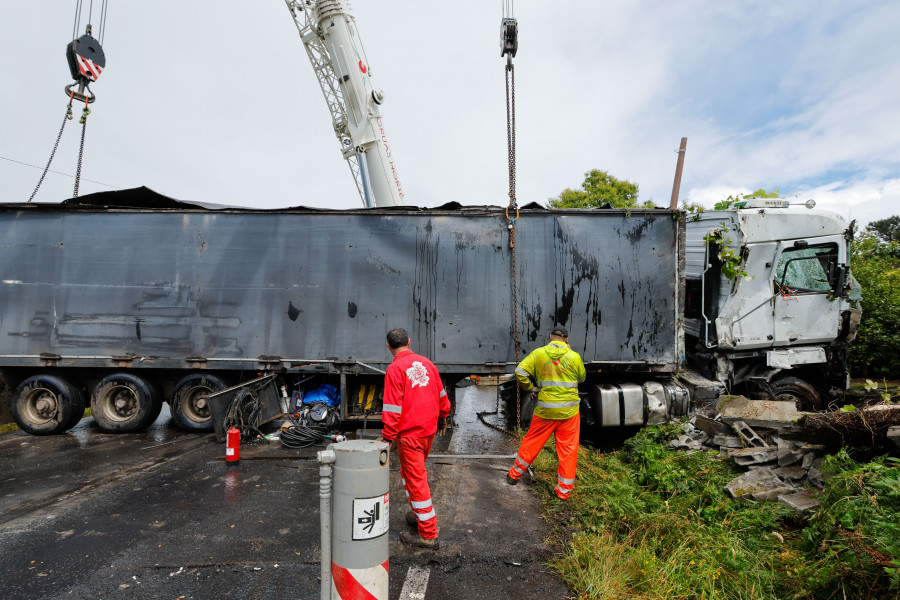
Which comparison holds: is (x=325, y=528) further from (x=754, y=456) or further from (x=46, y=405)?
(x=46, y=405)

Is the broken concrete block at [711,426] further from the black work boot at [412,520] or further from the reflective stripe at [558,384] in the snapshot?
the black work boot at [412,520]

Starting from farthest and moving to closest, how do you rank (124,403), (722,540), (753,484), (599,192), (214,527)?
1. (599,192)
2. (124,403)
3. (753,484)
4. (214,527)
5. (722,540)

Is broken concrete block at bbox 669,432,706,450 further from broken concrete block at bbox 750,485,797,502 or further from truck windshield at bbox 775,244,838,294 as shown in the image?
truck windshield at bbox 775,244,838,294

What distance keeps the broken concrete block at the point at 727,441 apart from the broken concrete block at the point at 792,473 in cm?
67

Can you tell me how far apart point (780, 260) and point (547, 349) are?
4.60 m

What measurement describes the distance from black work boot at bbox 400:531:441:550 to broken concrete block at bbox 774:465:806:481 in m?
3.30

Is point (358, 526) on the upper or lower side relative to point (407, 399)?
lower

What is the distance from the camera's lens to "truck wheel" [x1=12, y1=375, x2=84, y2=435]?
6348 mm

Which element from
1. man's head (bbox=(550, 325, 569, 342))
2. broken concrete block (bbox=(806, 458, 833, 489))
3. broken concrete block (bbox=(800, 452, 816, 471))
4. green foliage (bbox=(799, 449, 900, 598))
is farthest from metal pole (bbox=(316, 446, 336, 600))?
broken concrete block (bbox=(800, 452, 816, 471))

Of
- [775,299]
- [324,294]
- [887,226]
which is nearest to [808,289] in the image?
[775,299]

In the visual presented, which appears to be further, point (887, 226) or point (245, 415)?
point (887, 226)

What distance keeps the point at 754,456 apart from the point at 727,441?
0.61 m

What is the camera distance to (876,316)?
929 cm

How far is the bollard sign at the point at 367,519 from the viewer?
83.8 inches
